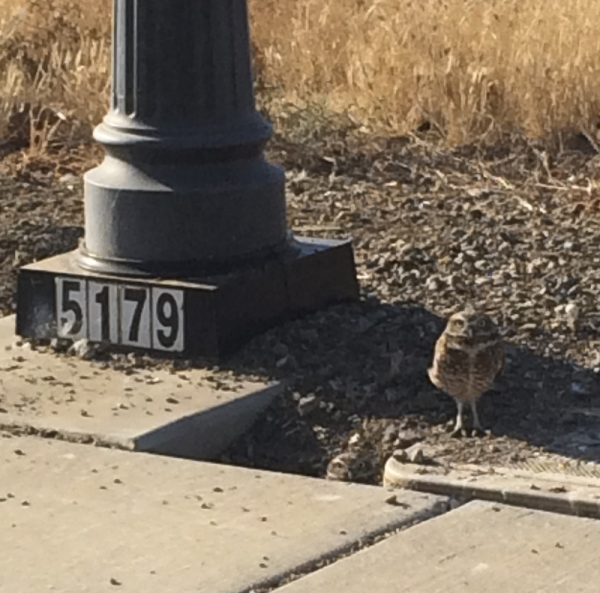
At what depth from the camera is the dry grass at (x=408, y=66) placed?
9.71 meters

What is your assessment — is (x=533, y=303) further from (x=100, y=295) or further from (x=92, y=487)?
(x=92, y=487)

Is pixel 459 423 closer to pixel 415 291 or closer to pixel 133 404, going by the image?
pixel 133 404

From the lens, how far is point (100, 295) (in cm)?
648

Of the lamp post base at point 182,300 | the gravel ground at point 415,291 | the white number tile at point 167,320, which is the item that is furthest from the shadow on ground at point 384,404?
the white number tile at point 167,320

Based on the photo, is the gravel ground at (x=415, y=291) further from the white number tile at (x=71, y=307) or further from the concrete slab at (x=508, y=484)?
the white number tile at (x=71, y=307)

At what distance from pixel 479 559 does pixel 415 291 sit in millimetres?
2445

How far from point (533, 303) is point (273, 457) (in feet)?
4.63

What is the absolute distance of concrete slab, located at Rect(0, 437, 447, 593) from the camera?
453 centimetres

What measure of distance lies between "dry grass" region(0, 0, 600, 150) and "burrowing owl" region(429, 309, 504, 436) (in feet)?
12.9

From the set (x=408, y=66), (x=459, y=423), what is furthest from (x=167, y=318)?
(x=408, y=66)

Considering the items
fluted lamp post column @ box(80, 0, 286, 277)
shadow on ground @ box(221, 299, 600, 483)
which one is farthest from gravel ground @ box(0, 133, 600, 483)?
fluted lamp post column @ box(80, 0, 286, 277)

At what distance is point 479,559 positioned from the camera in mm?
4586

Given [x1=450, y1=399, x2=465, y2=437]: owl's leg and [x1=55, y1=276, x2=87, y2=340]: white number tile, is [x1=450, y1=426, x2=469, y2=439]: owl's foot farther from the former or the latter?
[x1=55, y1=276, x2=87, y2=340]: white number tile

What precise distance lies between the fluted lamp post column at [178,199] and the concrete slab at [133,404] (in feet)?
0.68
